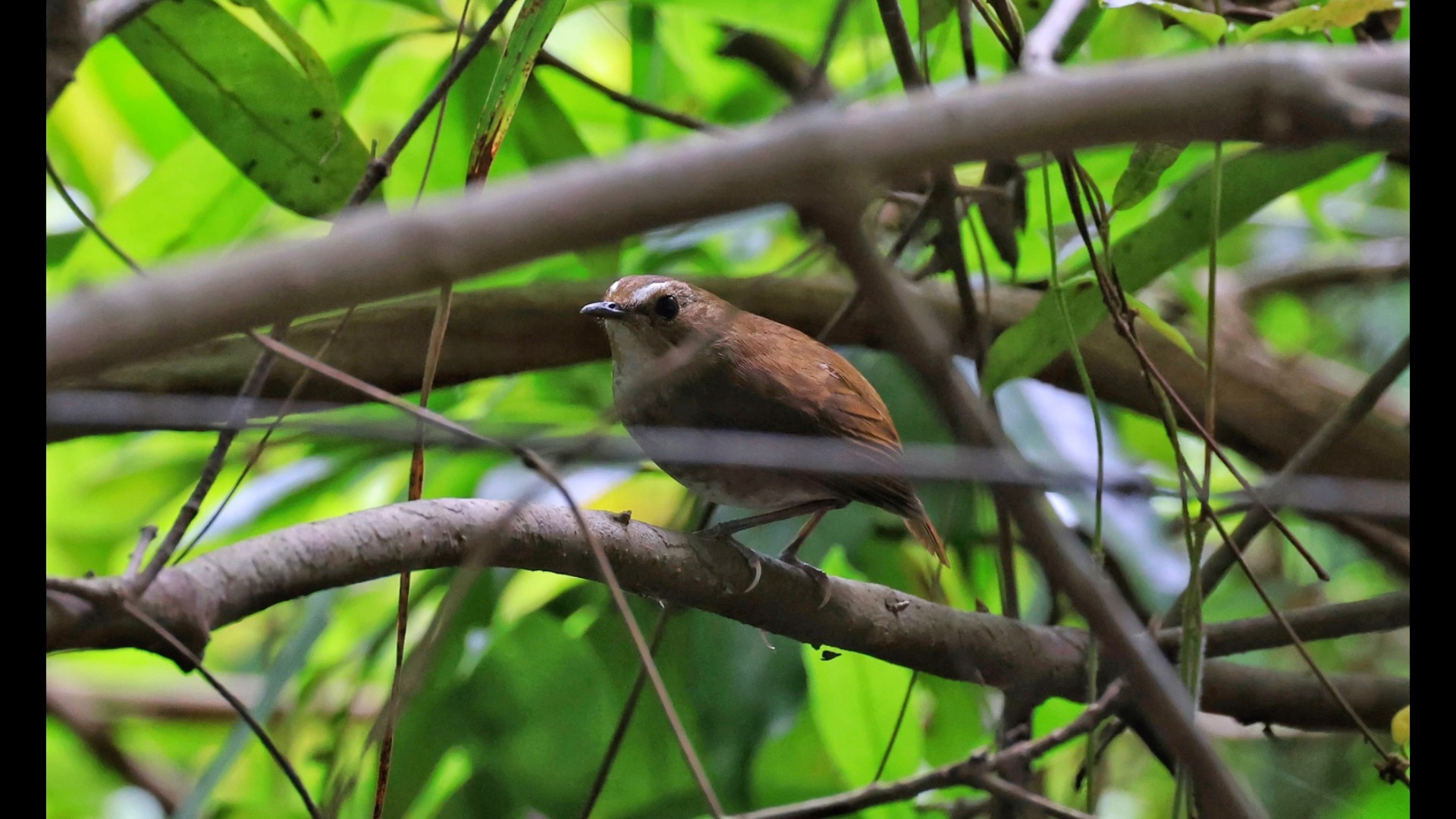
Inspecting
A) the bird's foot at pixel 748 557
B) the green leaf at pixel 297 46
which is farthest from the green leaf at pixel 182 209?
the bird's foot at pixel 748 557

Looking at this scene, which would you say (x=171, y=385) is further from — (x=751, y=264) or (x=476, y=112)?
(x=751, y=264)

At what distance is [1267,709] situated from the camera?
159cm

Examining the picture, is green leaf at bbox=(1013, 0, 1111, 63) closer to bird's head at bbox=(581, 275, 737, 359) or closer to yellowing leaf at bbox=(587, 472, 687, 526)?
bird's head at bbox=(581, 275, 737, 359)

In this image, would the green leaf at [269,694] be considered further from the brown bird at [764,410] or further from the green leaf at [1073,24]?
the green leaf at [1073,24]

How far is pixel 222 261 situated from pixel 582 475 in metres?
1.58

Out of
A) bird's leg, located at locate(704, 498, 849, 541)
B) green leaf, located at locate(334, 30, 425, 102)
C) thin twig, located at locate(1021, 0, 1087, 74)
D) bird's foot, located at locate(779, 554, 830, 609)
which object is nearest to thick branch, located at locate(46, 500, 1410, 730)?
bird's foot, located at locate(779, 554, 830, 609)

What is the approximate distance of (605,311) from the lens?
153cm

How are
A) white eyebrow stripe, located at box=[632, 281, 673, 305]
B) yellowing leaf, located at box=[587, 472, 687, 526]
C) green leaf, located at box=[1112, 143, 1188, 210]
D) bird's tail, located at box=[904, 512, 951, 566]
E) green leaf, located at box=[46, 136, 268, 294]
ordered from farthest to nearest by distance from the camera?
yellowing leaf, located at box=[587, 472, 687, 526] → green leaf, located at box=[46, 136, 268, 294] → white eyebrow stripe, located at box=[632, 281, 673, 305] → bird's tail, located at box=[904, 512, 951, 566] → green leaf, located at box=[1112, 143, 1188, 210]

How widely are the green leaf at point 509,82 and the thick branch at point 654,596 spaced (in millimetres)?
321

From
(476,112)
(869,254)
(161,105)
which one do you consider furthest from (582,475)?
(869,254)

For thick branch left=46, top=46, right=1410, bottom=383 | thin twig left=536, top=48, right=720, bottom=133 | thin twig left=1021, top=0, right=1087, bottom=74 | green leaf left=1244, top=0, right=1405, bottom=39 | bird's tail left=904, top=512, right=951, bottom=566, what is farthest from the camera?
thin twig left=536, top=48, right=720, bottom=133

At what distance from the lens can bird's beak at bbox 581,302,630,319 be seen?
1517 millimetres

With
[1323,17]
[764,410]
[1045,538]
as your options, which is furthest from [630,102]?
[1045,538]

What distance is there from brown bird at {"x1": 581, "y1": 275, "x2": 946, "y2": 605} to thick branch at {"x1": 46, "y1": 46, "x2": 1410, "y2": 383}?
861mm
